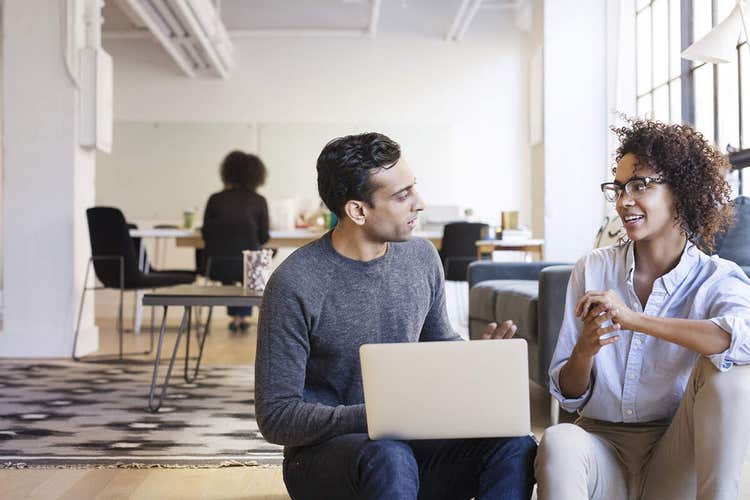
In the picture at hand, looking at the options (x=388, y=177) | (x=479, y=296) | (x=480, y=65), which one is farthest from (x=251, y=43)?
(x=388, y=177)

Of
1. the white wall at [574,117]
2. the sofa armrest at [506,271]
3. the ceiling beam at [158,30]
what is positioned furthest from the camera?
the ceiling beam at [158,30]

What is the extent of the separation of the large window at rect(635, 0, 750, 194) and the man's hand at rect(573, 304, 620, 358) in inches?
117

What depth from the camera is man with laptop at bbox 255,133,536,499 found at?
1582mm

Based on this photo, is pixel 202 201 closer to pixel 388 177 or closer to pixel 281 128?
pixel 281 128

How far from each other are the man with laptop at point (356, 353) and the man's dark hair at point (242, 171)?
16.6 feet

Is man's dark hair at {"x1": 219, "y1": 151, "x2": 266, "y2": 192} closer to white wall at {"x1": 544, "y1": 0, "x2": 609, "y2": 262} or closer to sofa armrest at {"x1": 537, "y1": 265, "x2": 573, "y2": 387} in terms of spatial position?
white wall at {"x1": 544, "y1": 0, "x2": 609, "y2": 262}

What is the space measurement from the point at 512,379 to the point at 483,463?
24cm

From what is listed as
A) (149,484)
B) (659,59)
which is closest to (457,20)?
(659,59)

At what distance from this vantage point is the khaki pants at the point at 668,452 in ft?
5.13

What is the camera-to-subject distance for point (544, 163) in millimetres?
5547

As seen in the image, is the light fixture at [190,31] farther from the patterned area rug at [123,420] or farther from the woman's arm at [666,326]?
the woman's arm at [666,326]

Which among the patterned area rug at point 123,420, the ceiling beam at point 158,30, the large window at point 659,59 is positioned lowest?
the patterned area rug at point 123,420

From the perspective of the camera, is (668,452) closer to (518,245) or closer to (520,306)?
(520,306)

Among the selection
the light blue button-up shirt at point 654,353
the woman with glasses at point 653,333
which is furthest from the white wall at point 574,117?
the light blue button-up shirt at point 654,353
